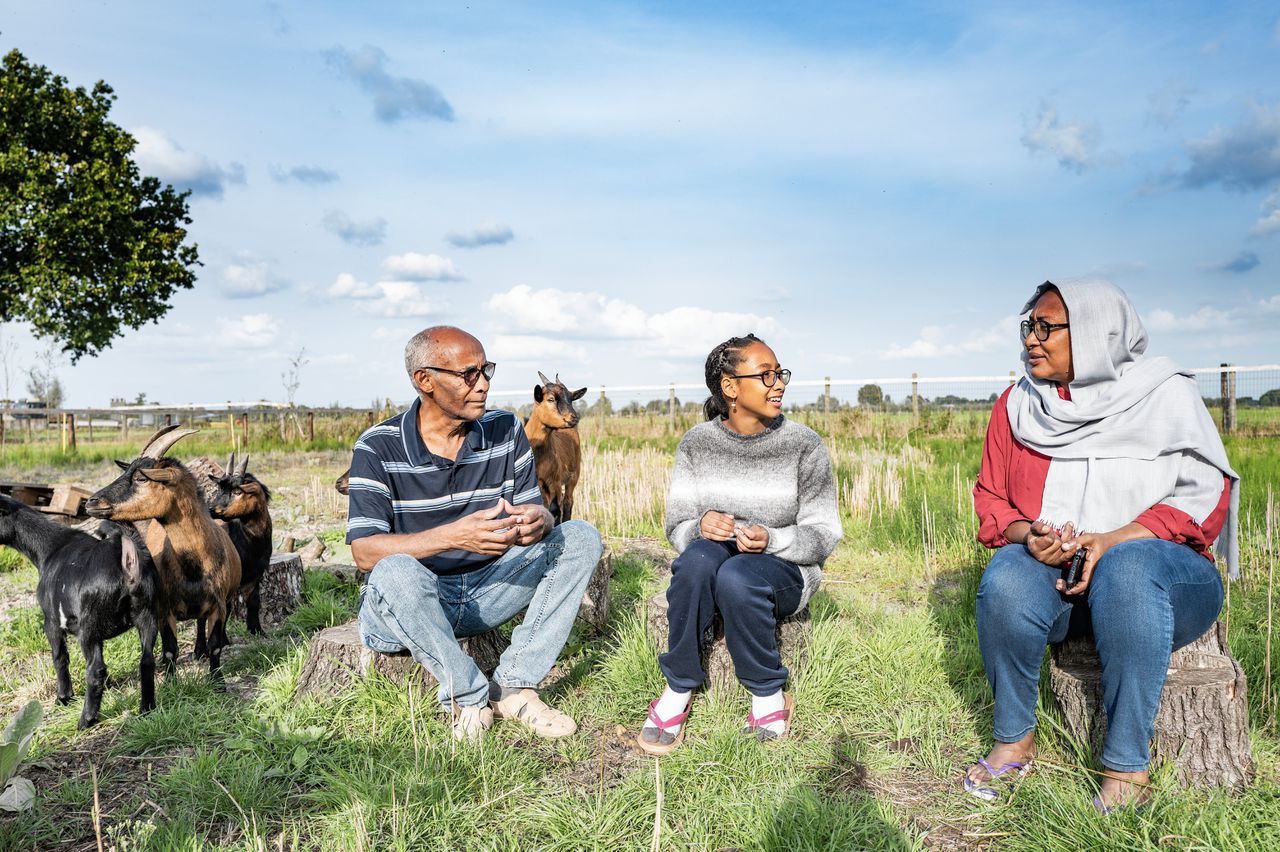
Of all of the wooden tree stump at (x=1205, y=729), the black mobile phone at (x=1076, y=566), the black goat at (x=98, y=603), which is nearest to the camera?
the wooden tree stump at (x=1205, y=729)

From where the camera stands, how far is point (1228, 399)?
19.2 meters

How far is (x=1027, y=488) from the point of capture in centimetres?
323

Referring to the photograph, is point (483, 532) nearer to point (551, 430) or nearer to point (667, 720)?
point (667, 720)

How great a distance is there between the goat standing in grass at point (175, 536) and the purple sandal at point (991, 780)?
3537 mm

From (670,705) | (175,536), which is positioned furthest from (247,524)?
(670,705)

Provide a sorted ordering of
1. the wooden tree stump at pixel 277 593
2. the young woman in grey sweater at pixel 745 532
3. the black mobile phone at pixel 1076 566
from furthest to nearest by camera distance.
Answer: the wooden tree stump at pixel 277 593
the young woman in grey sweater at pixel 745 532
the black mobile phone at pixel 1076 566

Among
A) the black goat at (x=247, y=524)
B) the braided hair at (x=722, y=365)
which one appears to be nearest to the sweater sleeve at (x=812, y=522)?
the braided hair at (x=722, y=365)

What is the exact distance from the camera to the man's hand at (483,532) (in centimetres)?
326

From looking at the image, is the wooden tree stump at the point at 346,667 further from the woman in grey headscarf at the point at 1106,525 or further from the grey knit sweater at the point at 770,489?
the woman in grey headscarf at the point at 1106,525

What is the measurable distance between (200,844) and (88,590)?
5.71ft

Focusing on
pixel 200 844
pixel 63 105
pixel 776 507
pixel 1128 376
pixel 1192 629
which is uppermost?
pixel 63 105

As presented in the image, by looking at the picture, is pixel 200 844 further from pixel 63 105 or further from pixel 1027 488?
pixel 63 105

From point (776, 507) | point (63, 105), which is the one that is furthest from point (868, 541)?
point (63, 105)

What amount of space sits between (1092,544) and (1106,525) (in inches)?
7.2
